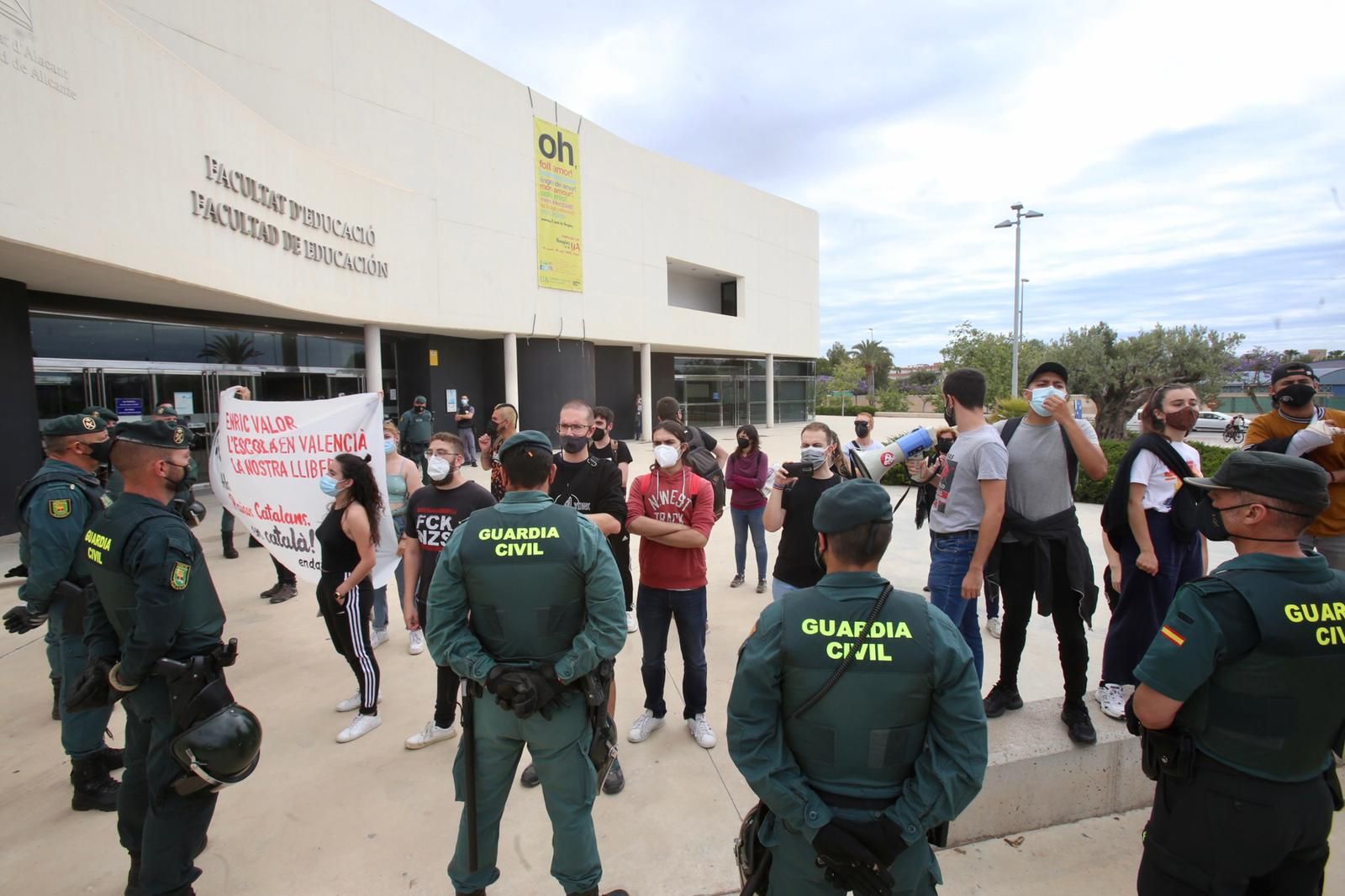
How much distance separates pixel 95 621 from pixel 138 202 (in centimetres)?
787

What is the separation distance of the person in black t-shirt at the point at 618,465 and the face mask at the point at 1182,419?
3018 millimetres

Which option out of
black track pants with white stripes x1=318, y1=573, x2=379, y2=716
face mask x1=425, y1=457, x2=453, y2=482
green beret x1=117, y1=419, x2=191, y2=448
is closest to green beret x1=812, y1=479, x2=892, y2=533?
green beret x1=117, y1=419, x2=191, y2=448

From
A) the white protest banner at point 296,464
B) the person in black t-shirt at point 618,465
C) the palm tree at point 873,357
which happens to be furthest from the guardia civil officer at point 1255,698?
the palm tree at point 873,357

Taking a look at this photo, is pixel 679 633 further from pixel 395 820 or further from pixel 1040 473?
pixel 1040 473

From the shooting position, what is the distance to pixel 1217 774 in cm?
173

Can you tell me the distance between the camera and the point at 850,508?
→ 1698 mm

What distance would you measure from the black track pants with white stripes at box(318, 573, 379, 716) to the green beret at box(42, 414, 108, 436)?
150 centimetres

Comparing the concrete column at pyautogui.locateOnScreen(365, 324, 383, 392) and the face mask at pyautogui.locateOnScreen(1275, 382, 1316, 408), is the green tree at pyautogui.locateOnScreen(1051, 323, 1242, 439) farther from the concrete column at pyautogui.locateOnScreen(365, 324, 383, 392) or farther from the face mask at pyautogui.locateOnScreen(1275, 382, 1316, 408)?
the concrete column at pyautogui.locateOnScreen(365, 324, 383, 392)

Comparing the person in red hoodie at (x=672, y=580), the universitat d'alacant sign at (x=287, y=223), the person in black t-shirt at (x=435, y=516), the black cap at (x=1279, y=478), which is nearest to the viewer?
the black cap at (x=1279, y=478)

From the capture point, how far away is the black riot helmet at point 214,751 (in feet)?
7.42

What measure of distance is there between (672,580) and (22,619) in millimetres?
3445

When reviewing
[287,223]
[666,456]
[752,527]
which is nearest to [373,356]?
[287,223]

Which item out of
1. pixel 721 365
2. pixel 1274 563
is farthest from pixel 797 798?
pixel 721 365

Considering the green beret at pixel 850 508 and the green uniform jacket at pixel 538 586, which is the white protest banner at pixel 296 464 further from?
the green beret at pixel 850 508
